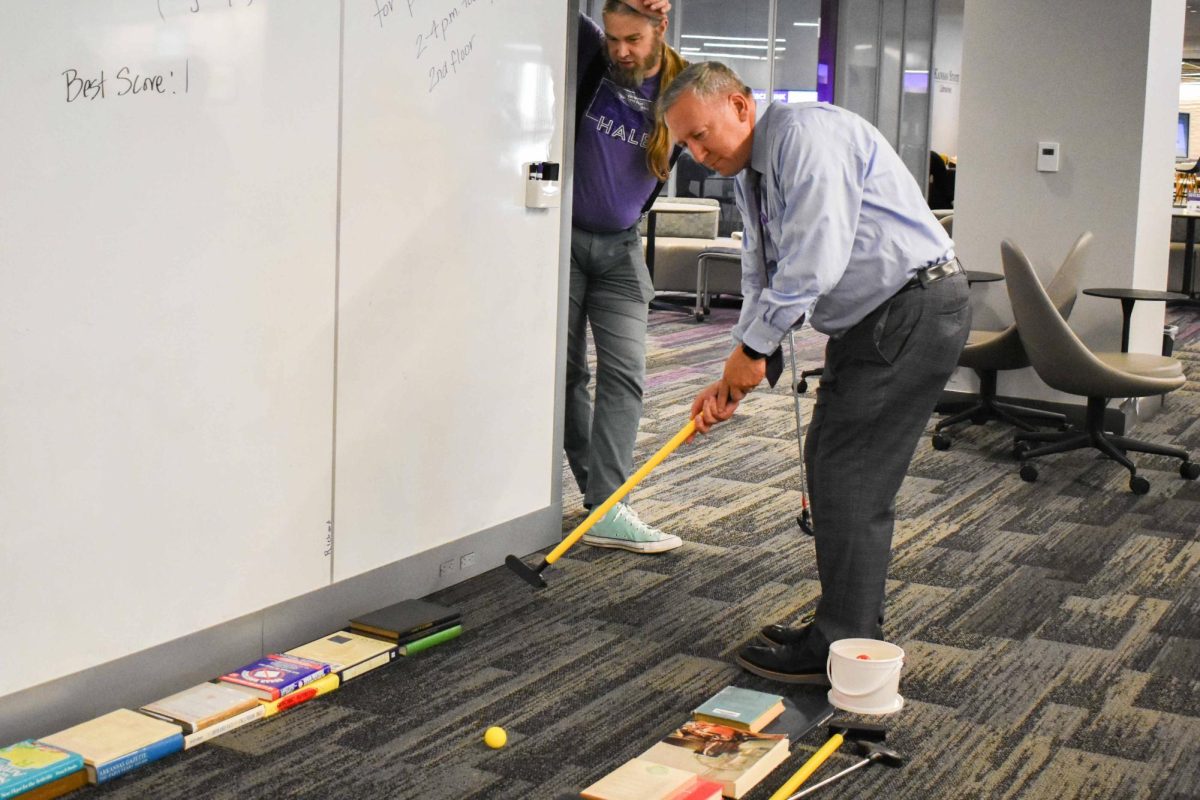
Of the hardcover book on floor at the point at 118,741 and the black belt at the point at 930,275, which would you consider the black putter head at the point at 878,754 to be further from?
the hardcover book on floor at the point at 118,741

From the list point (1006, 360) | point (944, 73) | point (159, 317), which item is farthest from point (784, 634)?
point (944, 73)

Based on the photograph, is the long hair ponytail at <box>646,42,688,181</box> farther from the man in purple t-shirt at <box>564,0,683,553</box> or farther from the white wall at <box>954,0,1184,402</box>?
the white wall at <box>954,0,1184,402</box>

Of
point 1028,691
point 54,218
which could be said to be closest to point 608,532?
point 1028,691

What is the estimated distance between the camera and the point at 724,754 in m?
2.43

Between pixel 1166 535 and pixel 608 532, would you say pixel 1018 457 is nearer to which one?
pixel 1166 535

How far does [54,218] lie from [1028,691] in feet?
7.11

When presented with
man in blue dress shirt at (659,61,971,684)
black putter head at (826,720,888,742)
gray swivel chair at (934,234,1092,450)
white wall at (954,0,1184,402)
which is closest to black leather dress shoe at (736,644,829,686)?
man in blue dress shirt at (659,61,971,684)

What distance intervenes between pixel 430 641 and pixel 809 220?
51.1 inches

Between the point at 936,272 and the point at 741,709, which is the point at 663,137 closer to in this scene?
the point at 936,272

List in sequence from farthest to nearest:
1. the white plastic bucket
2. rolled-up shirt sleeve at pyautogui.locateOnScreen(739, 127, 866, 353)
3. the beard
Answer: the beard
the white plastic bucket
rolled-up shirt sleeve at pyautogui.locateOnScreen(739, 127, 866, 353)

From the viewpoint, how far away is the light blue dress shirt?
2.55 metres

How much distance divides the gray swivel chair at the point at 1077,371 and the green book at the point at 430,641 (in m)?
2.56

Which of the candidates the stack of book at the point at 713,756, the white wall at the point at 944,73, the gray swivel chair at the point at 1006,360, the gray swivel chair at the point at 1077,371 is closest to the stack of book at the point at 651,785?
the stack of book at the point at 713,756

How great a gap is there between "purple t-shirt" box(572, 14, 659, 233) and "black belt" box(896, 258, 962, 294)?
119cm
